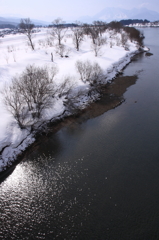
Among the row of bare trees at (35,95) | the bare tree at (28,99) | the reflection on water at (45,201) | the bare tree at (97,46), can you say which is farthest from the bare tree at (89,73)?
the reflection on water at (45,201)

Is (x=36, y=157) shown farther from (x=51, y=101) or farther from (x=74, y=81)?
(x=74, y=81)

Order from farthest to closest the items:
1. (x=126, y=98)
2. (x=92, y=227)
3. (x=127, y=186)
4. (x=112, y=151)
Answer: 1. (x=126, y=98)
2. (x=112, y=151)
3. (x=127, y=186)
4. (x=92, y=227)

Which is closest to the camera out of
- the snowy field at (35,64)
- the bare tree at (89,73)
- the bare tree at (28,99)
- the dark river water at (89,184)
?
the dark river water at (89,184)

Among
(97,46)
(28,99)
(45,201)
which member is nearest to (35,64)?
(28,99)

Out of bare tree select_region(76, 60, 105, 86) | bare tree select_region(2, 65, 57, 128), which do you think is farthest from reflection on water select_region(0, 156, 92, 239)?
bare tree select_region(76, 60, 105, 86)

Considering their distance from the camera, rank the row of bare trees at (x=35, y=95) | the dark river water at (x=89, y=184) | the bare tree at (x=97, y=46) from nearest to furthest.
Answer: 1. the dark river water at (x=89, y=184)
2. the row of bare trees at (x=35, y=95)
3. the bare tree at (x=97, y=46)

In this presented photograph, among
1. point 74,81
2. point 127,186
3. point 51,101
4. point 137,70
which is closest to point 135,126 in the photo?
point 127,186

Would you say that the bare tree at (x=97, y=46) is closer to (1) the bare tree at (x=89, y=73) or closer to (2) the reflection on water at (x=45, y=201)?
(1) the bare tree at (x=89, y=73)

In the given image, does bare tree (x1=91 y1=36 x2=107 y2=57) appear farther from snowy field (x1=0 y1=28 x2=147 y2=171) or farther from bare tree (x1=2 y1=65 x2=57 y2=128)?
bare tree (x1=2 y1=65 x2=57 y2=128)

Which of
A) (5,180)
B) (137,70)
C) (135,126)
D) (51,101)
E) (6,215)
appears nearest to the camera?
(6,215)

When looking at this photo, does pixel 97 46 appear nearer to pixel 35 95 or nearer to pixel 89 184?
pixel 35 95
